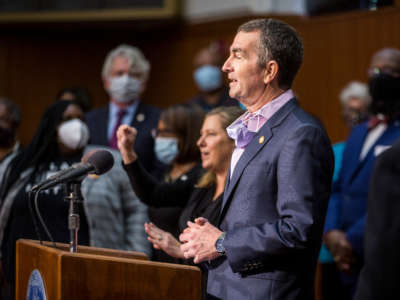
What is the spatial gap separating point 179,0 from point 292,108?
5.19 m

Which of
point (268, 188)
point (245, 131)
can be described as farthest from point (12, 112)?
point (268, 188)

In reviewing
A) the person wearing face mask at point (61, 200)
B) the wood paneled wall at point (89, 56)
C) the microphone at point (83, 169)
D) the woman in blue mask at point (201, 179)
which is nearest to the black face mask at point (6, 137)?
the person wearing face mask at point (61, 200)

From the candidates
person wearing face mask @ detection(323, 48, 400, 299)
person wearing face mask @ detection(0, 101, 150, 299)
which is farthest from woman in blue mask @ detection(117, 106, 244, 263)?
person wearing face mask @ detection(323, 48, 400, 299)

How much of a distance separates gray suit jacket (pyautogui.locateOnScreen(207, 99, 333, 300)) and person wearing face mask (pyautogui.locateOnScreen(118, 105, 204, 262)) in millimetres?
929

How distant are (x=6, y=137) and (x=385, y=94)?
97.9 inches

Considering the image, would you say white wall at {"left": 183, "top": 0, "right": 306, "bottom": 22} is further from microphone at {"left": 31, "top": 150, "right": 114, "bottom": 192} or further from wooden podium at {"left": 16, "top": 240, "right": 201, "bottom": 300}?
wooden podium at {"left": 16, "top": 240, "right": 201, "bottom": 300}

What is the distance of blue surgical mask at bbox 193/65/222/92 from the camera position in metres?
5.79

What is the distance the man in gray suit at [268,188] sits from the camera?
2.26 meters

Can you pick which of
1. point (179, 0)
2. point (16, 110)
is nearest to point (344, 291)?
point (16, 110)

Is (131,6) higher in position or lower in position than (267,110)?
higher

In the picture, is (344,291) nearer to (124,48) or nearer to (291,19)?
(124,48)

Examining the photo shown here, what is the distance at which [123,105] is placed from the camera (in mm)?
5137

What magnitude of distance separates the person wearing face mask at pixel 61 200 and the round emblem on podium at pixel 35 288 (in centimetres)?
100

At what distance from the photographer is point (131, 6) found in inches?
288
